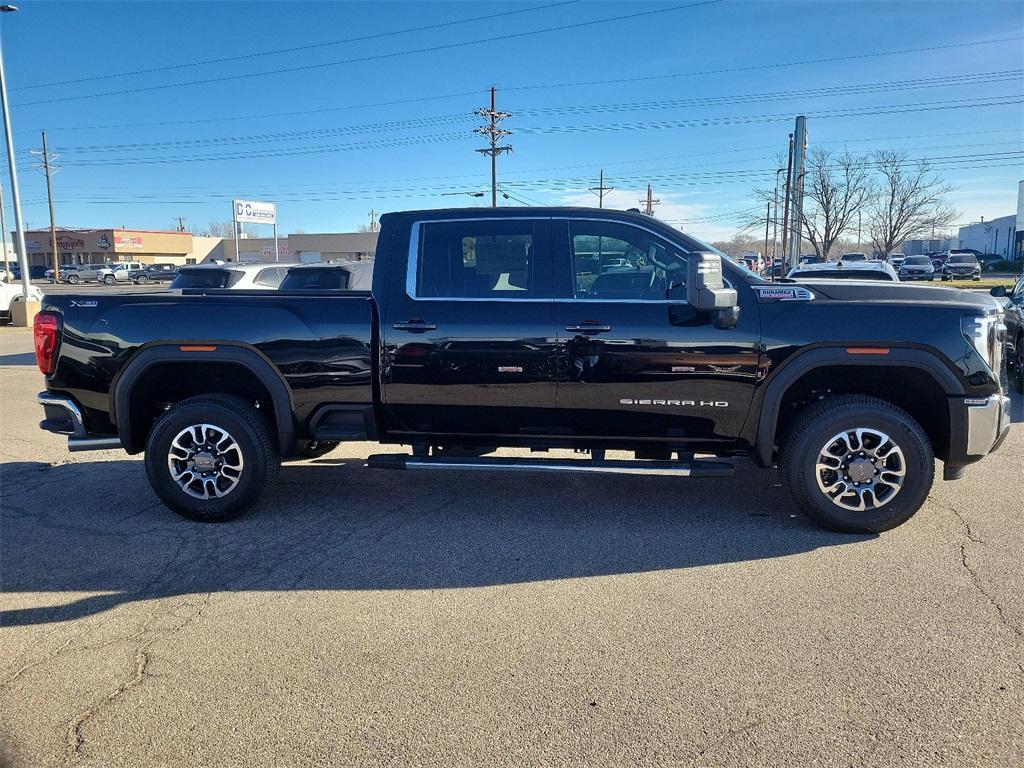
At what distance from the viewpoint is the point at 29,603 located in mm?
3848

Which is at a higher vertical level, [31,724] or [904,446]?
[904,446]

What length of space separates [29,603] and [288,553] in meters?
1.33

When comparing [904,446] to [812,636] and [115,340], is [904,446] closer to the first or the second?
[812,636]

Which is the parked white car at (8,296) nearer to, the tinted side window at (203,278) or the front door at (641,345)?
the tinted side window at (203,278)

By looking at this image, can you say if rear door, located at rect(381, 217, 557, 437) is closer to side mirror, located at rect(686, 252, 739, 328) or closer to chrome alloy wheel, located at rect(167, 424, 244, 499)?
side mirror, located at rect(686, 252, 739, 328)

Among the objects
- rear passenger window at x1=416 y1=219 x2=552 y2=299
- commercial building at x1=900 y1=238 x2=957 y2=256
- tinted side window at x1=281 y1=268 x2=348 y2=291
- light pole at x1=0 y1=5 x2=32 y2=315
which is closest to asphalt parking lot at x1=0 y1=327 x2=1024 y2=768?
rear passenger window at x1=416 y1=219 x2=552 y2=299

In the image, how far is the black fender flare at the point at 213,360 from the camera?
482 cm

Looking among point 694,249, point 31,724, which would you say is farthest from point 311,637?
point 694,249

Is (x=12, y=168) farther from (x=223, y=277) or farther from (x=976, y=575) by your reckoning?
(x=976, y=575)

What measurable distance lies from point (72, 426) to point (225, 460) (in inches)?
43.6

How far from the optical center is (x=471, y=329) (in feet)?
15.4

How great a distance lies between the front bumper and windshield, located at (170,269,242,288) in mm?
10721

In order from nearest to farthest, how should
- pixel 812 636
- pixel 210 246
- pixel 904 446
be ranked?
pixel 812 636 → pixel 904 446 → pixel 210 246

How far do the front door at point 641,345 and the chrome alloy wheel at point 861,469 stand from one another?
1.95ft
